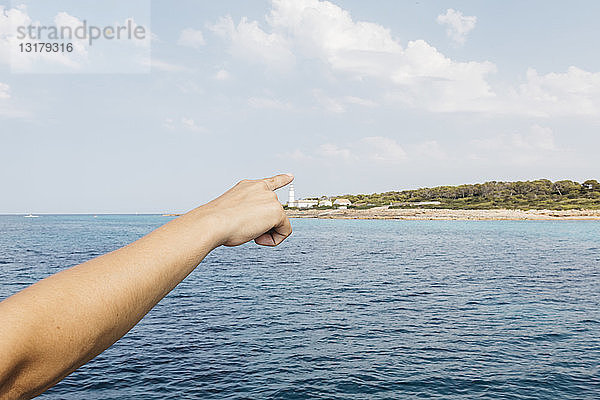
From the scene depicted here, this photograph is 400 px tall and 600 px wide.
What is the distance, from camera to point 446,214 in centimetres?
15150

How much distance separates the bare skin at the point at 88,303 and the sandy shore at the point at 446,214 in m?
145

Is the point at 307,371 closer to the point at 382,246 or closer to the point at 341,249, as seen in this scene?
the point at 341,249

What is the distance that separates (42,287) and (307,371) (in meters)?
16.1

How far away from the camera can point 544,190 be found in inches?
6732

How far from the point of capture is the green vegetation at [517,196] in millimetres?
148750

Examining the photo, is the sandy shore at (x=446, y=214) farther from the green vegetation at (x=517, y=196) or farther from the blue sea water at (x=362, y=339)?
the blue sea water at (x=362, y=339)

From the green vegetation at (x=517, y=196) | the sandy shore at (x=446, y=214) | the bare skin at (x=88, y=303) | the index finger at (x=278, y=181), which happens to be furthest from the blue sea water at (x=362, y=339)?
the green vegetation at (x=517, y=196)

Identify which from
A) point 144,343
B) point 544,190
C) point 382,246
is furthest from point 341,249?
point 544,190

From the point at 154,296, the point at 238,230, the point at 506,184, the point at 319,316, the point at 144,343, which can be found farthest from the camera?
the point at 506,184

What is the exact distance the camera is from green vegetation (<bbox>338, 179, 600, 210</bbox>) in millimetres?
148750

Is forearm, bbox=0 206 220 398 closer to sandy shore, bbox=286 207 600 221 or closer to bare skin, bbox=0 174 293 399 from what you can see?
bare skin, bbox=0 174 293 399

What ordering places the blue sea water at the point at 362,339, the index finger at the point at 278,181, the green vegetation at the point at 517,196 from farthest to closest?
the green vegetation at the point at 517,196, the blue sea water at the point at 362,339, the index finger at the point at 278,181

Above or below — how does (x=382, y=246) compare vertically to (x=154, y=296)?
below

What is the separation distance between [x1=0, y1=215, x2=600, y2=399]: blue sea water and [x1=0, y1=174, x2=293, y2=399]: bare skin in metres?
13.7
